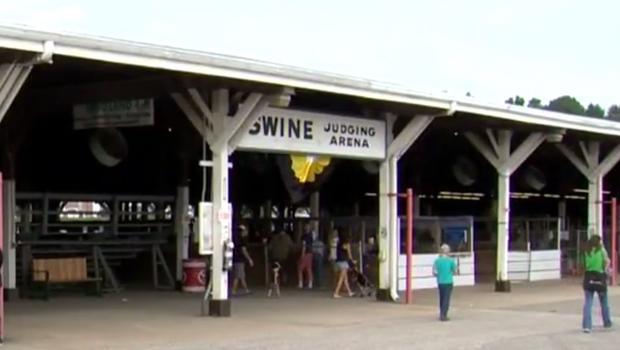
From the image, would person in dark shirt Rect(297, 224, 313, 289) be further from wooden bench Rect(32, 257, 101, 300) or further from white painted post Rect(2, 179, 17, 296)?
white painted post Rect(2, 179, 17, 296)

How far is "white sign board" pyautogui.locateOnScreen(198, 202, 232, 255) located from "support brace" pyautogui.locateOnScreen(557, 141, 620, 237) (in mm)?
13213

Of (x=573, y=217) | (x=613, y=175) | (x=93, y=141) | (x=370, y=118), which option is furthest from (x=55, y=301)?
(x=573, y=217)

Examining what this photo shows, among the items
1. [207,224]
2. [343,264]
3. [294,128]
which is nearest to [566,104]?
[343,264]

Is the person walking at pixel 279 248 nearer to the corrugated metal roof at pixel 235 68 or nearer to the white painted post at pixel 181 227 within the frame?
the white painted post at pixel 181 227

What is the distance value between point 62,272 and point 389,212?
730 cm

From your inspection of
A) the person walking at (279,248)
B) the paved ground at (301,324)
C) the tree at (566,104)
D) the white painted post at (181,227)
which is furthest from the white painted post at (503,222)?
the tree at (566,104)

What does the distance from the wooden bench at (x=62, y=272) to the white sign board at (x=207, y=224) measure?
5566 mm

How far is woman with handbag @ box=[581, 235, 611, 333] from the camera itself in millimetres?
16219

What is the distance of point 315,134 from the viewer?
19906mm

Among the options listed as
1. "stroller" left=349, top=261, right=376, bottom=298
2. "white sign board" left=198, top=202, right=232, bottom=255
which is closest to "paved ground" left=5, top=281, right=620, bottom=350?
"stroller" left=349, top=261, right=376, bottom=298

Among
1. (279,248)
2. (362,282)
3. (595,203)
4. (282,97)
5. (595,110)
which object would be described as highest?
(595,110)

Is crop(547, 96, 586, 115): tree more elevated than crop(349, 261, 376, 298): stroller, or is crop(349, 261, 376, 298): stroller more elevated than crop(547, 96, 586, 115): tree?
crop(547, 96, 586, 115): tree

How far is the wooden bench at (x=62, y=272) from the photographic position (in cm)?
2244

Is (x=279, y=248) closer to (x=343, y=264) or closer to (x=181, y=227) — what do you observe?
(x=181, y=227)
